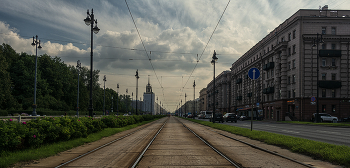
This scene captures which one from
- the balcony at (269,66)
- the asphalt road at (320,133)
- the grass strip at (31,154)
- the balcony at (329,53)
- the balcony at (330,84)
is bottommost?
the asphalt road at (320,133)

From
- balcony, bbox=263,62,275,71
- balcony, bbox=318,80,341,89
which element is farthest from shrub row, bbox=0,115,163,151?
balcony, bbox=263,62,275,71

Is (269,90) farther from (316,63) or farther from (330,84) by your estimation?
(330,84)

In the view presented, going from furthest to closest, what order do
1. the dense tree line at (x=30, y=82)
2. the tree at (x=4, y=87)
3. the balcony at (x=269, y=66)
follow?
the balcony at (x=269, y=66)
the dense tree line at (x=30, y=82)
the tree at (x=4, y=87)

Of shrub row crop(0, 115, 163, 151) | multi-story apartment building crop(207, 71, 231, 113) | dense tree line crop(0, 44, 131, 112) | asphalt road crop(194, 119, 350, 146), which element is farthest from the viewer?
multi-story apartment building crop(207, 71, 231, 113)

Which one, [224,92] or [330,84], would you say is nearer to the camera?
[330,84]

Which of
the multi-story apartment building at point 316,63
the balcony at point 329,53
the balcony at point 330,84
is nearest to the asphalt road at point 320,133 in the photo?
the multi-story apartment building at point 316,63

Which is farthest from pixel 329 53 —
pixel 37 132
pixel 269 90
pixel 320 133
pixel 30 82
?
pixel 30 82

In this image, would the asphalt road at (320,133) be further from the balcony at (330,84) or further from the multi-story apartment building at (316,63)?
the balcony at (330,84)

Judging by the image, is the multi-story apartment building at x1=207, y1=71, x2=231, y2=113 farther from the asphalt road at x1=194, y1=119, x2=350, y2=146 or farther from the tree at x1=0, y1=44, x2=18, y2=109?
the asphalt road at x1=194, y1=119, x2=350, y2=146

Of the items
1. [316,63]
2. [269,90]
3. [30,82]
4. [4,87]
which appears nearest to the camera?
[4,87]

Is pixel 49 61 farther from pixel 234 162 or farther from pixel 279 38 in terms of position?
pixel 234 162

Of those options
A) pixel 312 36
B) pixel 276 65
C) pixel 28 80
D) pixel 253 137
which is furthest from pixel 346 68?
pixel 28 80

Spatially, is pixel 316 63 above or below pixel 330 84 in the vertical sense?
above

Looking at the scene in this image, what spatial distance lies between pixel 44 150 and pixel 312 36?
49.7 meters
